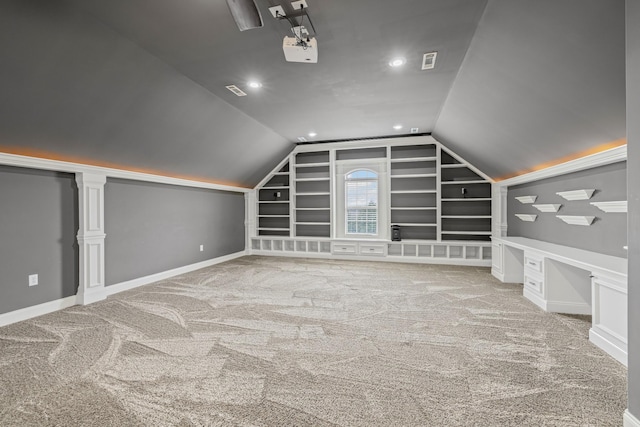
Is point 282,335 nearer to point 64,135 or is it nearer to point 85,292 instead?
point 85,292

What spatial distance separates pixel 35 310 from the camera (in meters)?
3.43

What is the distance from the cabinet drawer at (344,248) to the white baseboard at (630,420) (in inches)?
215

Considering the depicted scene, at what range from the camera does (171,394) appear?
1.95 m

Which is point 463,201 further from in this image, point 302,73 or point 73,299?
point 73,299

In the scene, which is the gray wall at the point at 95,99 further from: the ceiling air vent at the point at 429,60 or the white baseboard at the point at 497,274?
the white baseboard at the point at 497,274

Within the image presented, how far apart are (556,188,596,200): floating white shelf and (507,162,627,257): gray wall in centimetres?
6

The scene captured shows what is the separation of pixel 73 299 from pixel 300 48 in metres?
4.16

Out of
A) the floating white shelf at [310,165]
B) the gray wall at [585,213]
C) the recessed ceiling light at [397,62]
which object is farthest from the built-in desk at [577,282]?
the floating white shelf at [310,165]

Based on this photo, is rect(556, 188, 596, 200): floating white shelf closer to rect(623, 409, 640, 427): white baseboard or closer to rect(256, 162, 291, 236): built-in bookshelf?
rect(623, 409, 640, 427): white baseboard

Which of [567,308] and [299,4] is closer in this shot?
[299,4]

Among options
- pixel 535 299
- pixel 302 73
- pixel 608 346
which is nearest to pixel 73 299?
pixel 302 73

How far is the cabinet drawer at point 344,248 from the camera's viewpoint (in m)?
7.02

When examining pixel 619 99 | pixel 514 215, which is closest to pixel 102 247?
pixel 619 99

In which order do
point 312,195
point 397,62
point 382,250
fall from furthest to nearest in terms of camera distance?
point 312,195
point 382,250
point 397,62
